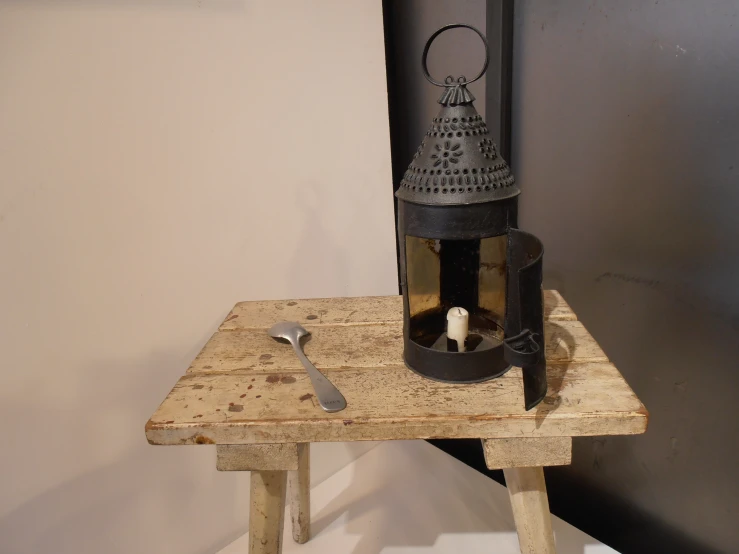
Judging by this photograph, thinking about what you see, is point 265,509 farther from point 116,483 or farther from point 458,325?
point 116,483

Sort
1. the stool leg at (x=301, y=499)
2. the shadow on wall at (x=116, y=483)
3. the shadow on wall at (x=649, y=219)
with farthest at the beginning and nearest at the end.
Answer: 1. the stool leg at (x=301, y=499)
2. the shadow on wall at (x=116, y=483)
3. the shadow on wall at (x=649, y=219)

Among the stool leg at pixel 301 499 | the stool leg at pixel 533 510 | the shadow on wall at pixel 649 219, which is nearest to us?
the stool leg at pixel 533 510

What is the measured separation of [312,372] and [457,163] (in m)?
0.36

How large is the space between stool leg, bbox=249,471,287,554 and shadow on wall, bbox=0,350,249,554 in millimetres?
451

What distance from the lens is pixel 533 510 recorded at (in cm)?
81

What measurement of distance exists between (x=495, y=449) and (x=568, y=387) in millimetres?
138

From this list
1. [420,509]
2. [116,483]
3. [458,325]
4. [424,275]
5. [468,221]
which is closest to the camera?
[468,221]

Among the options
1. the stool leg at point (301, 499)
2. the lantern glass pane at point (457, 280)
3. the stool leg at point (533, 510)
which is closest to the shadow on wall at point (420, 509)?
the stool leg at point (301, 499)

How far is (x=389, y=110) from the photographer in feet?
4.74

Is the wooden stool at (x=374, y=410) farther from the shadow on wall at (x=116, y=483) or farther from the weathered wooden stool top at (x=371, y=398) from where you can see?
the shadow on wall at (x=116, y=483)

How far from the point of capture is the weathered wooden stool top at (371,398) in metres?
0.72

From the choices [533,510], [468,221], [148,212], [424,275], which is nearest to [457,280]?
[424,275]

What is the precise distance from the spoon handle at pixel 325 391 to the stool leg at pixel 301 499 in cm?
44

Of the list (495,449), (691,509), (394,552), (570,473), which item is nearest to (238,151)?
(495,449)
